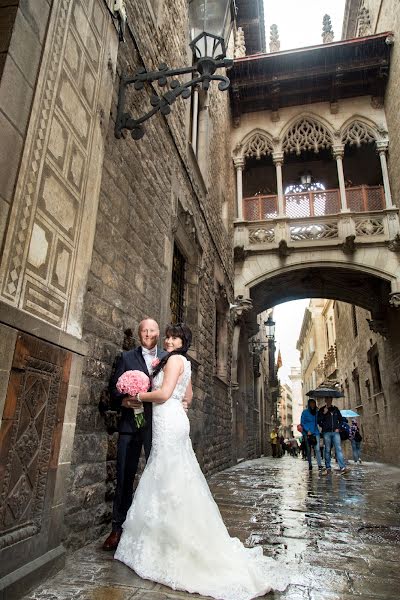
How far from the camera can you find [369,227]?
11219 mm

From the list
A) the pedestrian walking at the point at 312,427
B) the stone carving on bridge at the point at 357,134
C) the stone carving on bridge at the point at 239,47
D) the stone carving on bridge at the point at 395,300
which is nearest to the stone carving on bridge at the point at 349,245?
the stone carving on bridge at the point at 395,300

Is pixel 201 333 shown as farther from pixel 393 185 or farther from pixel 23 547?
pixel 393 185

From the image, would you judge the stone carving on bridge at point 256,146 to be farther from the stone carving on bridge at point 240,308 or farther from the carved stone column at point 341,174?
the stone carving on bridge at point 240,308

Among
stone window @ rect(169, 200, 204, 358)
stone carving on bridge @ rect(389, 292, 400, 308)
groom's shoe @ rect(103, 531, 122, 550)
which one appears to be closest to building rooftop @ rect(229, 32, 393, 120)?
stone carving on bridge @ rect(389, 292, 400, 308)

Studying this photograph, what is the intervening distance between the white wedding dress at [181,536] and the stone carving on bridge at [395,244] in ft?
32.9

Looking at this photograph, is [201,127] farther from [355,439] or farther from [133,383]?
[355,439]

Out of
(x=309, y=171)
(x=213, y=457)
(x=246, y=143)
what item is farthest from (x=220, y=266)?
(x=309, y=171)

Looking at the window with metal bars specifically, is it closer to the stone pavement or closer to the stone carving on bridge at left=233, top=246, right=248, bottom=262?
the stone pavement

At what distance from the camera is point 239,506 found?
4.47 metres

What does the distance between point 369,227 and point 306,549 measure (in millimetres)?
9947

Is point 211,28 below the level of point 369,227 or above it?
below

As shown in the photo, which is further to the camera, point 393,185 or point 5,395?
point 393,185

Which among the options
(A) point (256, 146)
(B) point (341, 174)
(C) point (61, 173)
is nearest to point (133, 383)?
(C) point (61, 173)

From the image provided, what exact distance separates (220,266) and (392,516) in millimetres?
6441
